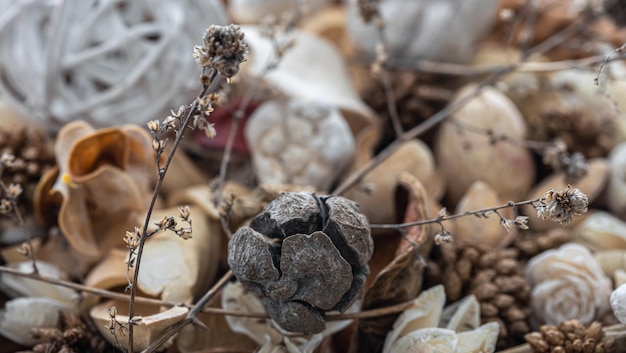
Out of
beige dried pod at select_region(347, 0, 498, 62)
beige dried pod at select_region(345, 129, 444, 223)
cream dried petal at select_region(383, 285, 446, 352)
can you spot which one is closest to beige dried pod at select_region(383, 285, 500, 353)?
cream dried petal at select_region(383, 285, 446, 352)

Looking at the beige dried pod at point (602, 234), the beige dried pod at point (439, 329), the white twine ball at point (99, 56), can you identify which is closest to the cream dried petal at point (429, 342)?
the beige dried pod at point (439, 329)

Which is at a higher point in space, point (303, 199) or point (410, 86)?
point (410, 86)

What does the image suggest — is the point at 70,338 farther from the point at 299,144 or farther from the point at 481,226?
the point at 481,226

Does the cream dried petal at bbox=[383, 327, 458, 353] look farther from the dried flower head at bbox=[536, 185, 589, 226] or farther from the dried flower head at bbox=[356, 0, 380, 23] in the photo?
the dried flower head at bbox=[356, 0, 380, 23]

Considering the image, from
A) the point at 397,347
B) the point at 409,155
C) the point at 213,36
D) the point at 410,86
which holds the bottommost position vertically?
the point at 397,347

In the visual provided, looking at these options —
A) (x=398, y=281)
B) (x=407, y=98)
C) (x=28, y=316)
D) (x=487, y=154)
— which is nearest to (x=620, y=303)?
(x=398, y=281)

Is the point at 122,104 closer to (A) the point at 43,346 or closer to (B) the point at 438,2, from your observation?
(A) the point at 43,346

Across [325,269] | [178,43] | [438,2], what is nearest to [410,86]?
[438,2]
